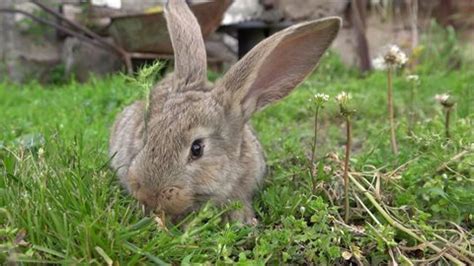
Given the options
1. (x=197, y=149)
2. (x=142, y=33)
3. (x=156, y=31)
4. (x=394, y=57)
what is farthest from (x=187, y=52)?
(x=142, y=33)

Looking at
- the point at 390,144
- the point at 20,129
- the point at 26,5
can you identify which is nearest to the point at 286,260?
the point at 390,144

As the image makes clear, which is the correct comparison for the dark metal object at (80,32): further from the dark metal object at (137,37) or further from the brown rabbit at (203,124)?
the brown rabbit at (203,124)

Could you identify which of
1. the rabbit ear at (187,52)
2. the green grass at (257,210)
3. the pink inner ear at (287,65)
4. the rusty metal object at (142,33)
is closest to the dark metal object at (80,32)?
the rusty metal object at (142,33)

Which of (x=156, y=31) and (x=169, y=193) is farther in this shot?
(x=156, y=31)

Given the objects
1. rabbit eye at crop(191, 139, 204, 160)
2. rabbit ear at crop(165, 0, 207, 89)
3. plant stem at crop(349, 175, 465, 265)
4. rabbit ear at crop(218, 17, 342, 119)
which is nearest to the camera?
plant stem at crop(349, 175, 465, 265)

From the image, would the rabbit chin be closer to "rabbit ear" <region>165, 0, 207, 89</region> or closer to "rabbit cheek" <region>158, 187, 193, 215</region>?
"rabbit cheek" <region>158, 187, 193, 215</region>

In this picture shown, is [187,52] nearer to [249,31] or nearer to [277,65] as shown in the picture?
A: [277,65]

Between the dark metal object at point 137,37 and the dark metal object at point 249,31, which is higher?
the dark metal object at point 137,37

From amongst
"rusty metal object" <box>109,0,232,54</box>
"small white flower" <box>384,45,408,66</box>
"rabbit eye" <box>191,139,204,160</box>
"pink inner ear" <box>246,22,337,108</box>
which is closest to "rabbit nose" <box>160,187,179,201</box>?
"rabbit eye" <box>191,139,204,160</box>

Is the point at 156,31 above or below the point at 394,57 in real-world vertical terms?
below
